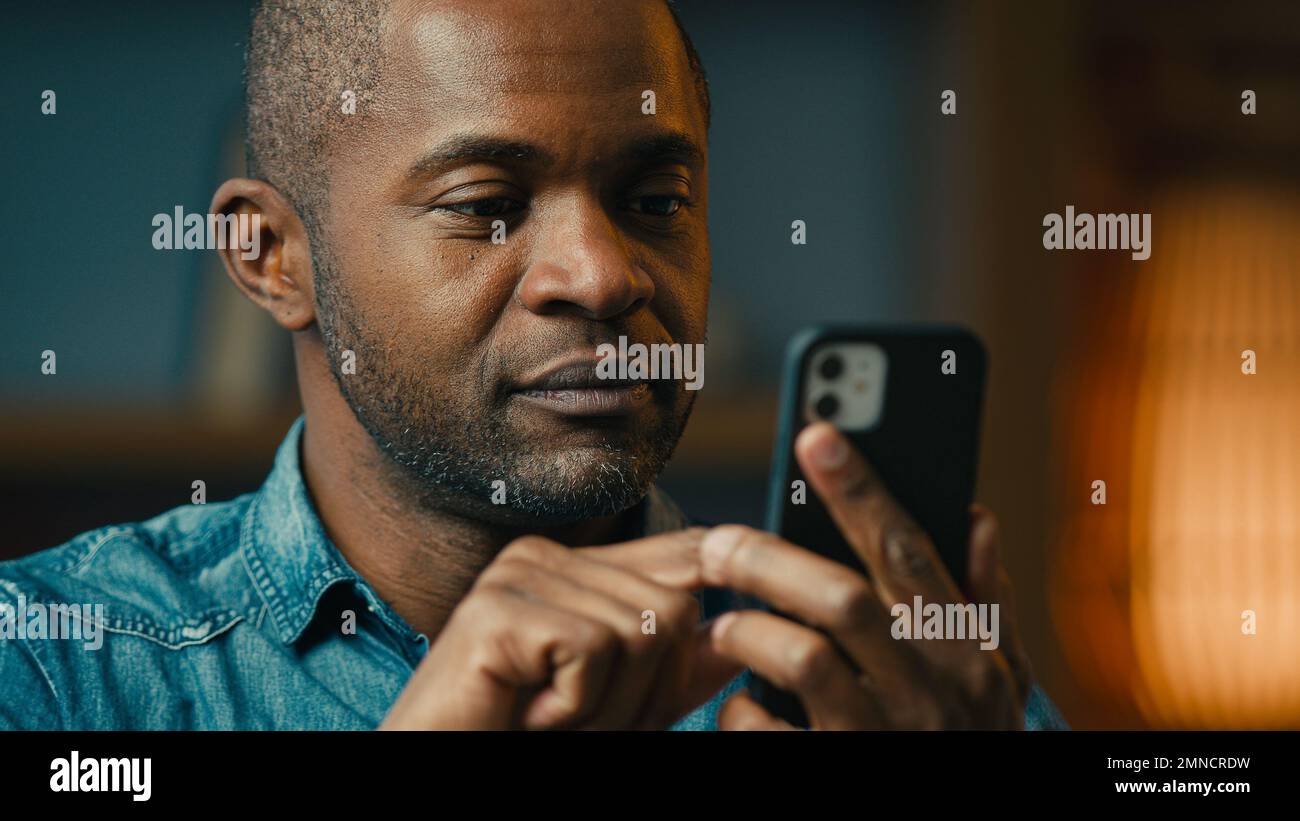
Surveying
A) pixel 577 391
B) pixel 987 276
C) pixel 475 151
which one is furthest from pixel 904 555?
pixel 987 276

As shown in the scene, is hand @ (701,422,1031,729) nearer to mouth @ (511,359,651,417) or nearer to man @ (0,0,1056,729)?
man @ (0,0,1056,729)

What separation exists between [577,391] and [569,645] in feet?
0.70

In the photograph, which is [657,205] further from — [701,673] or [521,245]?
[701,673]

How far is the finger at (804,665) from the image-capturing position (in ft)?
1.85

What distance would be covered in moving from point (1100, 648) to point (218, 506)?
0.94 metres

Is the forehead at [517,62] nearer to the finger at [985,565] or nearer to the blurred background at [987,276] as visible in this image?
the finger at [985,565]

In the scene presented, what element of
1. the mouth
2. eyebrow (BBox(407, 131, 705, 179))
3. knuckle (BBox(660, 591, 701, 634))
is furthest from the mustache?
knuckle (BBox(660, 591, 701, 634))

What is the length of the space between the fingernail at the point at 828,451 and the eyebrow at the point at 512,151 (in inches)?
11.2

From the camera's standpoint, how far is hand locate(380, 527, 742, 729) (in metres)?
0.58

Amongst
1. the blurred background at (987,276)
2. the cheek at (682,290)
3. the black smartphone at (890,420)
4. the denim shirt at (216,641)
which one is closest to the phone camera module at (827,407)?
the black smartphone at (890,420)

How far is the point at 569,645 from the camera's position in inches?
22.6

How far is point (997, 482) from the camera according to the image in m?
1.40

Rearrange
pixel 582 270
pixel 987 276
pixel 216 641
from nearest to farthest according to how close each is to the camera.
→ pixel 582 270
pixel 216 641
pixel 987 276
